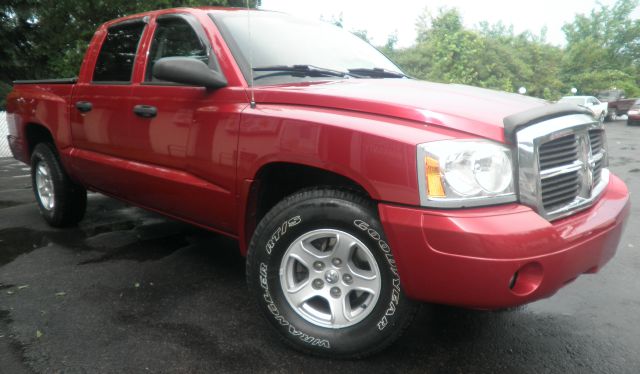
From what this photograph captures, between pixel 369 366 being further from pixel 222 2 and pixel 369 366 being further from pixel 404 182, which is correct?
pixel 222 2

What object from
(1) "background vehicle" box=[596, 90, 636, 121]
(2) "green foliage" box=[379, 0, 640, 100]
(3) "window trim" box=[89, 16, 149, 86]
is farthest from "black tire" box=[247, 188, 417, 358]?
(1) "background vehicle" box=[596, 90, 636, 121]

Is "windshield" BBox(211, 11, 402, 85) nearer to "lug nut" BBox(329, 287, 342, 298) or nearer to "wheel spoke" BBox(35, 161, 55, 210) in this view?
"lug nut" BBox(329, 287, 342, 298)

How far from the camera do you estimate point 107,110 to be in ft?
11.6

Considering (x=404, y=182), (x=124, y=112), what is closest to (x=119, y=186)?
(x=124, y=112)

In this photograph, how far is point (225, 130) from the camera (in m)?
2.66

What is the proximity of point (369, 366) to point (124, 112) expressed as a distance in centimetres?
234

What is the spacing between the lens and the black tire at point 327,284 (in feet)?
7.06

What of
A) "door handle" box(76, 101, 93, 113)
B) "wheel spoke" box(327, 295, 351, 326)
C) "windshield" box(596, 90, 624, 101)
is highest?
"door handle" box(76, 101, 93, 113)

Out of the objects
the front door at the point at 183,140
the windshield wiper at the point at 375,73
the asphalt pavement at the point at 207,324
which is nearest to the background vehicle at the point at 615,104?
the asphalt pavement at the point at 207,324

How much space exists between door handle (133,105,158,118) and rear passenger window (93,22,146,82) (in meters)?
0.36

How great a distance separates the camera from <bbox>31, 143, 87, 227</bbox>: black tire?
4.37m

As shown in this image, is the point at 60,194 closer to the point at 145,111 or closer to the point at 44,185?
the point at 44,185

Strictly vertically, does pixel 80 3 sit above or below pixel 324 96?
above

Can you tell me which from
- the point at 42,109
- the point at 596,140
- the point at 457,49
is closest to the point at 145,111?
the point at 42,109
